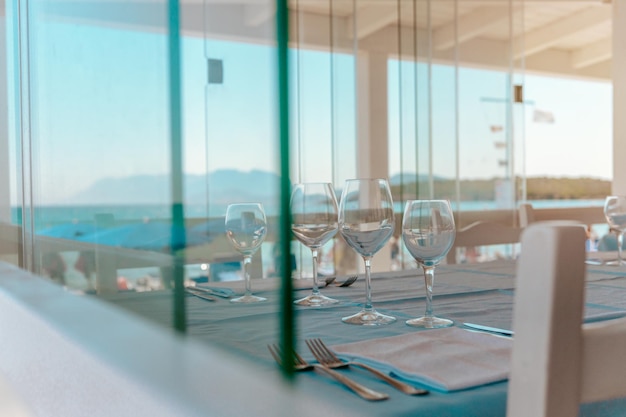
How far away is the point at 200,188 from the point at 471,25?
3.77 meters

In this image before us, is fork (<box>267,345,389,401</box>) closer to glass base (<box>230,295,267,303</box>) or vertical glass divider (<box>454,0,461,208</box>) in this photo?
glass base (<box>230,295,267,303</box>)

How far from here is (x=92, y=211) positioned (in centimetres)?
90

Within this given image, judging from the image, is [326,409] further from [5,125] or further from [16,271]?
[5,125]

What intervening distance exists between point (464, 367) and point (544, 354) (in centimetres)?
24

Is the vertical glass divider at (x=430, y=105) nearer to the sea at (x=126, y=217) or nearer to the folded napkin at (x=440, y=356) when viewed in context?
the sea at (x=126, y=217)

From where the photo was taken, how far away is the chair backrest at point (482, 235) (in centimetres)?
→ 188

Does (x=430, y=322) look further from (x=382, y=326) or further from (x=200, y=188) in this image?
(x=200, y=188)

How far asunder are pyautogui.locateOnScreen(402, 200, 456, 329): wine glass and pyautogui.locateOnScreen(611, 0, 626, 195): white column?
324 cm

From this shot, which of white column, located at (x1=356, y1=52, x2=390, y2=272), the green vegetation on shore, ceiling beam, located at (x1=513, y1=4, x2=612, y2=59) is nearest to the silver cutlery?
the green vegetation on shore

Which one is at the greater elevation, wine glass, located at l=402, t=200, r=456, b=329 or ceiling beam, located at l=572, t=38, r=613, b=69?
ceiling beam, located at l=572, t=38, r=613, b=69

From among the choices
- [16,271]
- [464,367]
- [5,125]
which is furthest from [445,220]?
[5,125]

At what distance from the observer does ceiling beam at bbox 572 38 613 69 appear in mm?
6840

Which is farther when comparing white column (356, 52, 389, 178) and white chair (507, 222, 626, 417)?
white column (356, 52, 389, 178)

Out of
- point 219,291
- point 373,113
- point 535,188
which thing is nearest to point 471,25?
point 373,113
